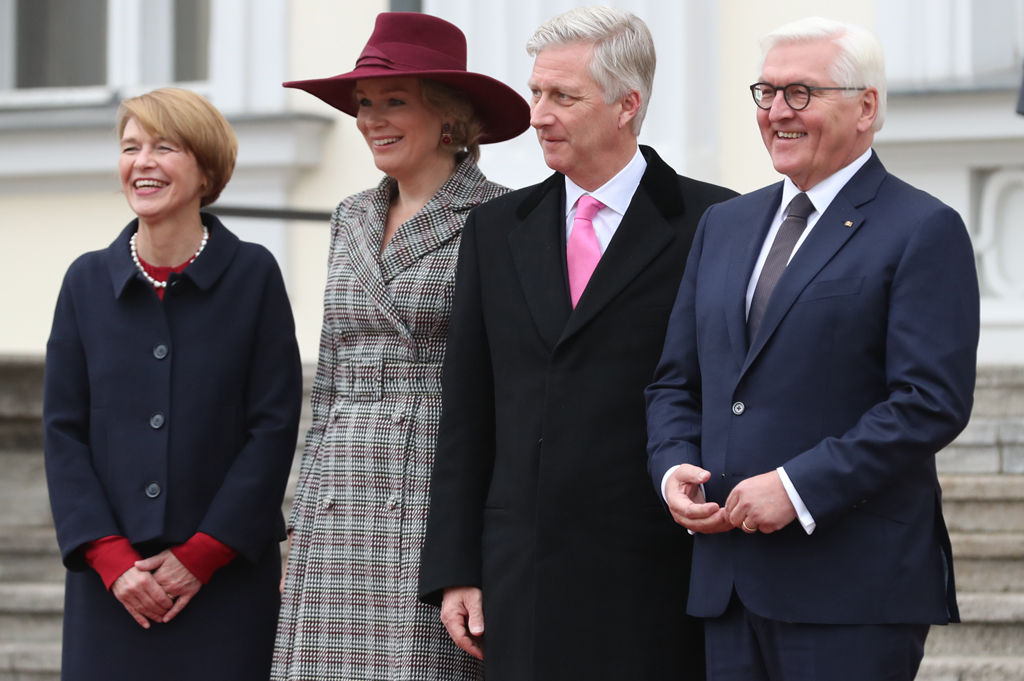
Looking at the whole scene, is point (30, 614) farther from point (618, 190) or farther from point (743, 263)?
point (743, 263)

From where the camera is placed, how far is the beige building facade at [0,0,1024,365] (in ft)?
16.8

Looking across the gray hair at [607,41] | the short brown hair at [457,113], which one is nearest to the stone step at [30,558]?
the short brown hair at [457,113]

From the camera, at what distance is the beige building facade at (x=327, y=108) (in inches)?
202

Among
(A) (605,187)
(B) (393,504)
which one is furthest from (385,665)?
(A) (605,187)

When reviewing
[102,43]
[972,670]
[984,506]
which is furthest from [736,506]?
[102,43]

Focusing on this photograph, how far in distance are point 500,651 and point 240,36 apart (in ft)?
12.7

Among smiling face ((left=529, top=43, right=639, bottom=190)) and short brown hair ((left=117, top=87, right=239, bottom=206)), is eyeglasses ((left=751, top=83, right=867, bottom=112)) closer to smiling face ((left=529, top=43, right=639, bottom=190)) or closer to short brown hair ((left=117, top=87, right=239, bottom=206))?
smiling face ((left=529, top=43, right=639, bottom=190))

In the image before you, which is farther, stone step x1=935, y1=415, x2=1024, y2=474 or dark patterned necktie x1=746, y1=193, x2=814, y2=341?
stone step x1=935, y1=415, x2=1024, y2=474

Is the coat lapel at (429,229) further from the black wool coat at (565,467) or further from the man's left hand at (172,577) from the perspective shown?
the man's left hand at (172,577)

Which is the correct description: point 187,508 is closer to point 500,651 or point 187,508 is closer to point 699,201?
point 500,651

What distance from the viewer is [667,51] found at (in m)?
5.03

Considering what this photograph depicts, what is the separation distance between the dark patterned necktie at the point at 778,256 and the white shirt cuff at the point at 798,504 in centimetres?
31

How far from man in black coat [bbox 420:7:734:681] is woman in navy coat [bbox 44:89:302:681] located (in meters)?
0.54

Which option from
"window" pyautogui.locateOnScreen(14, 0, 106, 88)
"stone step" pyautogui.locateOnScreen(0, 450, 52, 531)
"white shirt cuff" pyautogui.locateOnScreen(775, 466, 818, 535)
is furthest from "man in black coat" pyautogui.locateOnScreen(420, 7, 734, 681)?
"window" pyautogui.locateOnScreen(14, 0, 106, 88)
